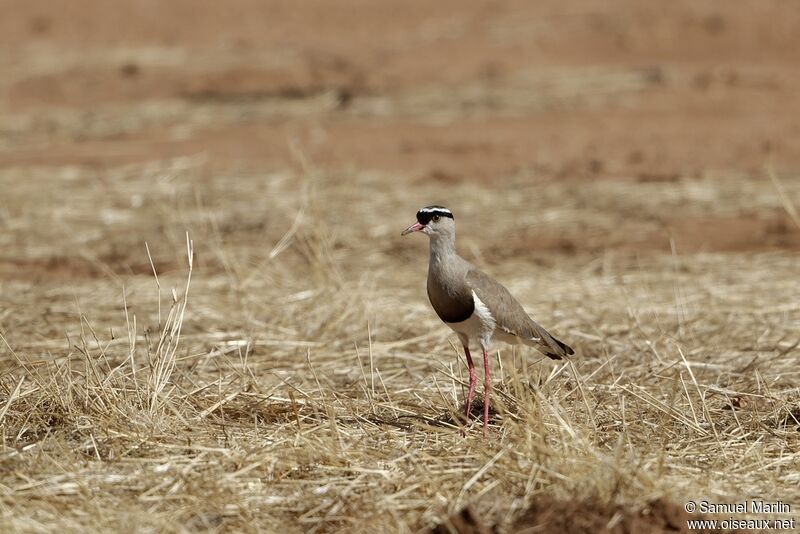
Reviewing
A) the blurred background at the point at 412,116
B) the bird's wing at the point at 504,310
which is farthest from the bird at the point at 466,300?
the blurred background at the point at 412,116

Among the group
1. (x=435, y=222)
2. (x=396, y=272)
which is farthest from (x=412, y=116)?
(x=435, y=222)

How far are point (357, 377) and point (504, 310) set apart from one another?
115 centimetres

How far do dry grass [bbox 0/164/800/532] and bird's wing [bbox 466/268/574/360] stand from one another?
7.6 inches

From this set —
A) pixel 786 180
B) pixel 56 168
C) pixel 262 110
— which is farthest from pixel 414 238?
pixel 262 110

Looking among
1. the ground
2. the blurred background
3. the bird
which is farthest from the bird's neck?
the blurred background

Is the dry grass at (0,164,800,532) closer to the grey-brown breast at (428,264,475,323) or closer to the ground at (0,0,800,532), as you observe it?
the ground at (0,0,800,532)

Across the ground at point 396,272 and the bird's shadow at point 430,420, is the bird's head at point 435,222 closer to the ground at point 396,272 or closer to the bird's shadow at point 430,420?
the ground at point 396,272

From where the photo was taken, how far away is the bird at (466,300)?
520 centimetres

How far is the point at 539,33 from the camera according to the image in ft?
64.7

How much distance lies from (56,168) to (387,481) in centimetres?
898

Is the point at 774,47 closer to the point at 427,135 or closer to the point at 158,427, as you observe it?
the point at 427,135

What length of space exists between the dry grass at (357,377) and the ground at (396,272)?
0.07 ft

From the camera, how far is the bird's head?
533 cm

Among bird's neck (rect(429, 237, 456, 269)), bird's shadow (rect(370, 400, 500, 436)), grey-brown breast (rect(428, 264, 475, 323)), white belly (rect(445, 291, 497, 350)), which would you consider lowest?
bird's shadow (rect(370, 400, 500, 436))
